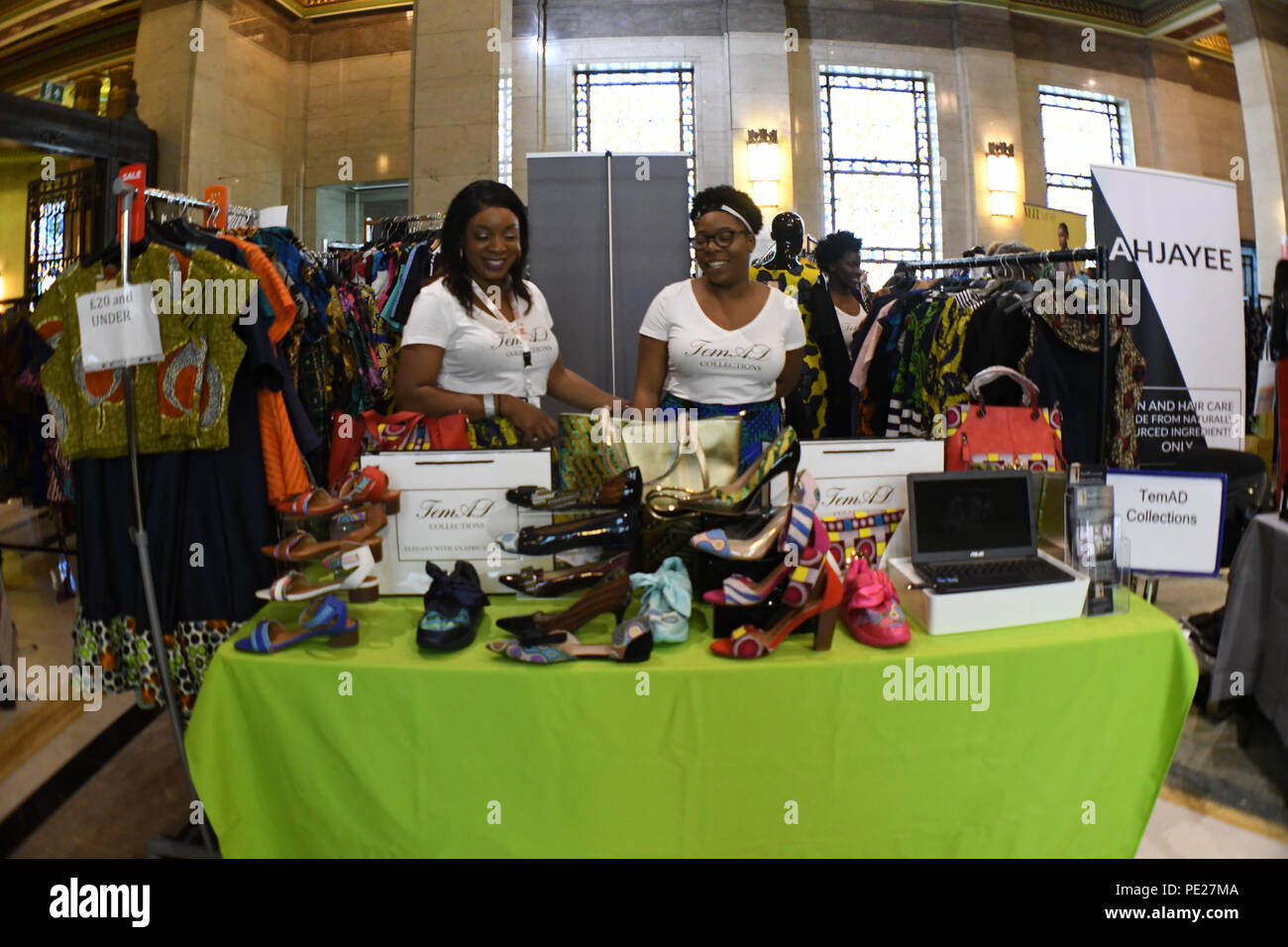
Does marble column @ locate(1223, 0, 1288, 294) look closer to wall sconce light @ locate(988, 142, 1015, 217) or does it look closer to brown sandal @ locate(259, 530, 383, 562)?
wall sconce light @ locate(988, 142, 1015, 217)

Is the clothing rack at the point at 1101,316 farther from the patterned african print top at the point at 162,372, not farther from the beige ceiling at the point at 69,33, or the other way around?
the beige ceiling at the point at 69,33

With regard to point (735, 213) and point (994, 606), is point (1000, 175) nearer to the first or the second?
point (735, 213)

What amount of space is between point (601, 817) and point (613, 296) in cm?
246

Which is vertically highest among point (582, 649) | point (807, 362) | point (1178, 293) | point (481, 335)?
point (1178, 293)

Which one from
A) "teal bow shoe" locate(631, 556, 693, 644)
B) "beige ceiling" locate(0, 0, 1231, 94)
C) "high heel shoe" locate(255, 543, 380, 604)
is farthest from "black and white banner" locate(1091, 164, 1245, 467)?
"beige ceiling" locate(0, 0, 1231, 94)

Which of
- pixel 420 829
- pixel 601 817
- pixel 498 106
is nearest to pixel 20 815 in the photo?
pixel 420 829

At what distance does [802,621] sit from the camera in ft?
4.18

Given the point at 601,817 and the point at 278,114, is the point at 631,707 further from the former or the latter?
the point at 278,114

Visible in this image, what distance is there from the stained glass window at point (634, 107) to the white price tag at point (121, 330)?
7.74 metres

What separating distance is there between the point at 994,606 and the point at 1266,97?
10373 millimetres

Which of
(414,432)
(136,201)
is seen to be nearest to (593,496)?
(414,432)

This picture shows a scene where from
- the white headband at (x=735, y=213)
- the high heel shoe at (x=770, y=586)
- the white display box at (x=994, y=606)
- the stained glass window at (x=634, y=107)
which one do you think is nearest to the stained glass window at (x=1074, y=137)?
the stained glass window at (x=634, y=107)

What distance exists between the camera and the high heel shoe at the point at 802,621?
47.8 inches
